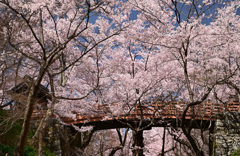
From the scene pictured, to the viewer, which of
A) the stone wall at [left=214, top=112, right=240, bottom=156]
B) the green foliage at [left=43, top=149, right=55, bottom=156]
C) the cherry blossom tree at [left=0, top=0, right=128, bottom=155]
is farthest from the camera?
the stone wall at [left=214, top=112, right=240, bottom=156]

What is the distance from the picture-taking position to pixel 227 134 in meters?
15.0

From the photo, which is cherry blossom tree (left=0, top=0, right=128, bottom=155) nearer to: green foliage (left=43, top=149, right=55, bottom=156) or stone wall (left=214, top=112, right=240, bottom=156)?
green foliage (left=43, top=149, right=55, bottom=156)

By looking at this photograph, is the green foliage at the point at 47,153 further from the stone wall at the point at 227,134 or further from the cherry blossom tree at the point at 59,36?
the stone wall at the point at 227,134

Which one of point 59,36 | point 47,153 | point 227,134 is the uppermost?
point 59,36

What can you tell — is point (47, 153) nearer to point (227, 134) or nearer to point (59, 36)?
point (59, 36)

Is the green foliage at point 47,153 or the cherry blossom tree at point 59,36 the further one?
the green foliage at point 47,153

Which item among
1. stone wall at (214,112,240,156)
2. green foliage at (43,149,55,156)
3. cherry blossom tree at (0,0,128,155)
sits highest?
cherry blossom tree at (0,0,128,155)

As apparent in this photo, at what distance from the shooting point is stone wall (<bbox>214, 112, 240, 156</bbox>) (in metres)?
14.3

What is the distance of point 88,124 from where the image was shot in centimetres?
1702

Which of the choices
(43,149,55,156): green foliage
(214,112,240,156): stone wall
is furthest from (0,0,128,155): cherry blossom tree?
(214,112,240,156): stone wall

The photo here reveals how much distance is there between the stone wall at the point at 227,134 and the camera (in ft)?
46.8

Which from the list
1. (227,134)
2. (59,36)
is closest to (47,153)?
(59,36)

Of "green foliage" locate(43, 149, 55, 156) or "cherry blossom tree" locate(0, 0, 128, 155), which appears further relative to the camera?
"green foliage" locate(43, 149, 55, 156)

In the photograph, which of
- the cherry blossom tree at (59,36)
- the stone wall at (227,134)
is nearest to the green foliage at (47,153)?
the cherry blossom tree at (59,36)
